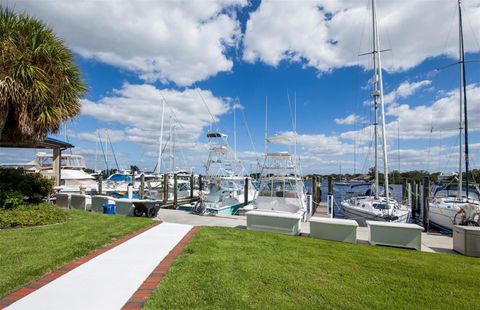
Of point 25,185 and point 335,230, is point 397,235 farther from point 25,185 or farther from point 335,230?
point 25,185

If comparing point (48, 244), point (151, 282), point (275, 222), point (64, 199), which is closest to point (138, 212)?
point (64, 199)

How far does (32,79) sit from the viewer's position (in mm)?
7953

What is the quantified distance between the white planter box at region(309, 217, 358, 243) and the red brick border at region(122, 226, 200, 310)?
4154 millimetres

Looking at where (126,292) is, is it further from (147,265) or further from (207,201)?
(207,201)

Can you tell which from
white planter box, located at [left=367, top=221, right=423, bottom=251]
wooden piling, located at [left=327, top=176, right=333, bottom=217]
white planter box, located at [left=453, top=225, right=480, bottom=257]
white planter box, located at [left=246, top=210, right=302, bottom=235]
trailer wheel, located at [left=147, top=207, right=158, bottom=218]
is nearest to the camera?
white planter box, located at [left=453, top=225, right=480, bottom=257]

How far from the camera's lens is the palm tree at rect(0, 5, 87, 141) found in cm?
770

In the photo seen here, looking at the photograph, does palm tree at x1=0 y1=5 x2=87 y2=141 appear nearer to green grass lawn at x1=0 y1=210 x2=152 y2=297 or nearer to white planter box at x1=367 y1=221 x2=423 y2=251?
green grass lawn at x1=0 y1=210 x2=152 y2=297

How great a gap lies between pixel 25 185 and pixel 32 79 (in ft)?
12.1

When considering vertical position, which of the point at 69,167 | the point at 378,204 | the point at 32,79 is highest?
the point at 32,79

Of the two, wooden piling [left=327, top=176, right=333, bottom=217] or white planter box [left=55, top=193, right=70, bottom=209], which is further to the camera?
wooden piling [left=327, top=176, right=333, bottom=217]

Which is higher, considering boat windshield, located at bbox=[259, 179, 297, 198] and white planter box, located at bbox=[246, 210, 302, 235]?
boat windshield, located at bbox=[259, 179, 297, 198]

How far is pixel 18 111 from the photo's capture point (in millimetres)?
8031

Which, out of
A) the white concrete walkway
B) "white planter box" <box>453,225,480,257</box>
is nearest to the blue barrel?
the white concrete walkway

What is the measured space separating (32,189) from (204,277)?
26.9ft
